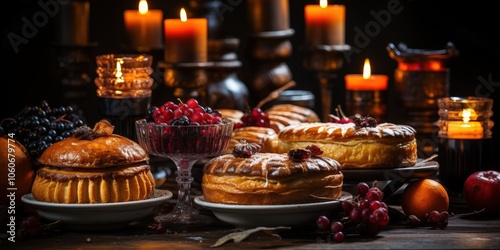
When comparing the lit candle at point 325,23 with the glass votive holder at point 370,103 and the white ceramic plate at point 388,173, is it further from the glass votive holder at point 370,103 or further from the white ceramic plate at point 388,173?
the white ceramic plate at point 388,173

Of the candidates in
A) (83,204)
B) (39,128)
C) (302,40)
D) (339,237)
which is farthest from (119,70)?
(302,40)

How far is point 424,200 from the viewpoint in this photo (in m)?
2.67

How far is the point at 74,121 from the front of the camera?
123 inches

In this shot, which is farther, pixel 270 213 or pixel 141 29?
pixel 141 29

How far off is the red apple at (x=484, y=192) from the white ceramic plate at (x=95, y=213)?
3.16 ft

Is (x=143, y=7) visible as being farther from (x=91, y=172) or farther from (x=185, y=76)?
(x=91, y=172)

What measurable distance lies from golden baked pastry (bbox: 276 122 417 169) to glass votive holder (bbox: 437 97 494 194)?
0.90 ft

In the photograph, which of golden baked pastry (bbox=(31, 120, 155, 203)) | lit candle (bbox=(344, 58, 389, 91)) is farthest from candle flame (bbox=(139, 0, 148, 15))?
golden baked pastry (bbox=(31, 120, 155, 203))

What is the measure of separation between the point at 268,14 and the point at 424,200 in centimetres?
190

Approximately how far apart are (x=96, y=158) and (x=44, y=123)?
1.79 ft

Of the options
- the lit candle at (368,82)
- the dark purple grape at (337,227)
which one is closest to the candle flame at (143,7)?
the lit candle at (368,82)

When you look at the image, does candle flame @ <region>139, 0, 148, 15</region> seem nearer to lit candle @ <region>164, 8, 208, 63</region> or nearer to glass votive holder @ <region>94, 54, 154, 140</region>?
lit candle @ <region>164, 8, 208, 63</region>

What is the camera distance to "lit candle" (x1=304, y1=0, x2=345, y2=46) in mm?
4117

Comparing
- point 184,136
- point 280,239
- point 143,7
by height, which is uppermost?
point 143,7
